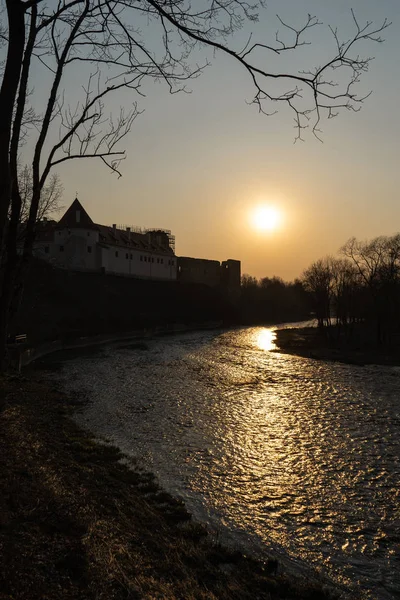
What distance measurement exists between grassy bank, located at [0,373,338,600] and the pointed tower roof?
65744mm

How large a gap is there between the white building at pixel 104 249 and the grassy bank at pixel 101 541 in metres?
55.2

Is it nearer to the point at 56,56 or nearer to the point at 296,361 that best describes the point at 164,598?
the point at 56,56

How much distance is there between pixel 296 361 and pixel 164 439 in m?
24.0

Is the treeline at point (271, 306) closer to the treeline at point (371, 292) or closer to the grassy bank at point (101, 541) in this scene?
the treeline at point (371, 292)

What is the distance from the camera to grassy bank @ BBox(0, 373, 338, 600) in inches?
209

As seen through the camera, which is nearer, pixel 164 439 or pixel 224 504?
pixel 224 504

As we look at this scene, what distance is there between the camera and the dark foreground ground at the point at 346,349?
38281mm

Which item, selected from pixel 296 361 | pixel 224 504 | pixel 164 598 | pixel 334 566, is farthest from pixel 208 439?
pixel 296 361

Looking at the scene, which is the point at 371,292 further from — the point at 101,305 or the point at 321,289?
the point at 101,305

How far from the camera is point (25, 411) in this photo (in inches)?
602

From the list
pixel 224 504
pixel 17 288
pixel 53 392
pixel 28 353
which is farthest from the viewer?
pixel 28 353

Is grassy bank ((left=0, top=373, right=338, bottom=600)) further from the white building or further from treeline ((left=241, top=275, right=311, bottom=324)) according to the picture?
treeline ((left=241, top=275, right=311, bottom=324))

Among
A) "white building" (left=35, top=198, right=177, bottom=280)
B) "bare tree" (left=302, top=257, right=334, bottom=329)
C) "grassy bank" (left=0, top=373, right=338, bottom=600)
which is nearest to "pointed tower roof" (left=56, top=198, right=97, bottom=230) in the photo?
"white building" (left=35, top=198, right=177, bottom=280)

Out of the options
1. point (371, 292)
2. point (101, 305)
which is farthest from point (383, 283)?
point (101, 305)
